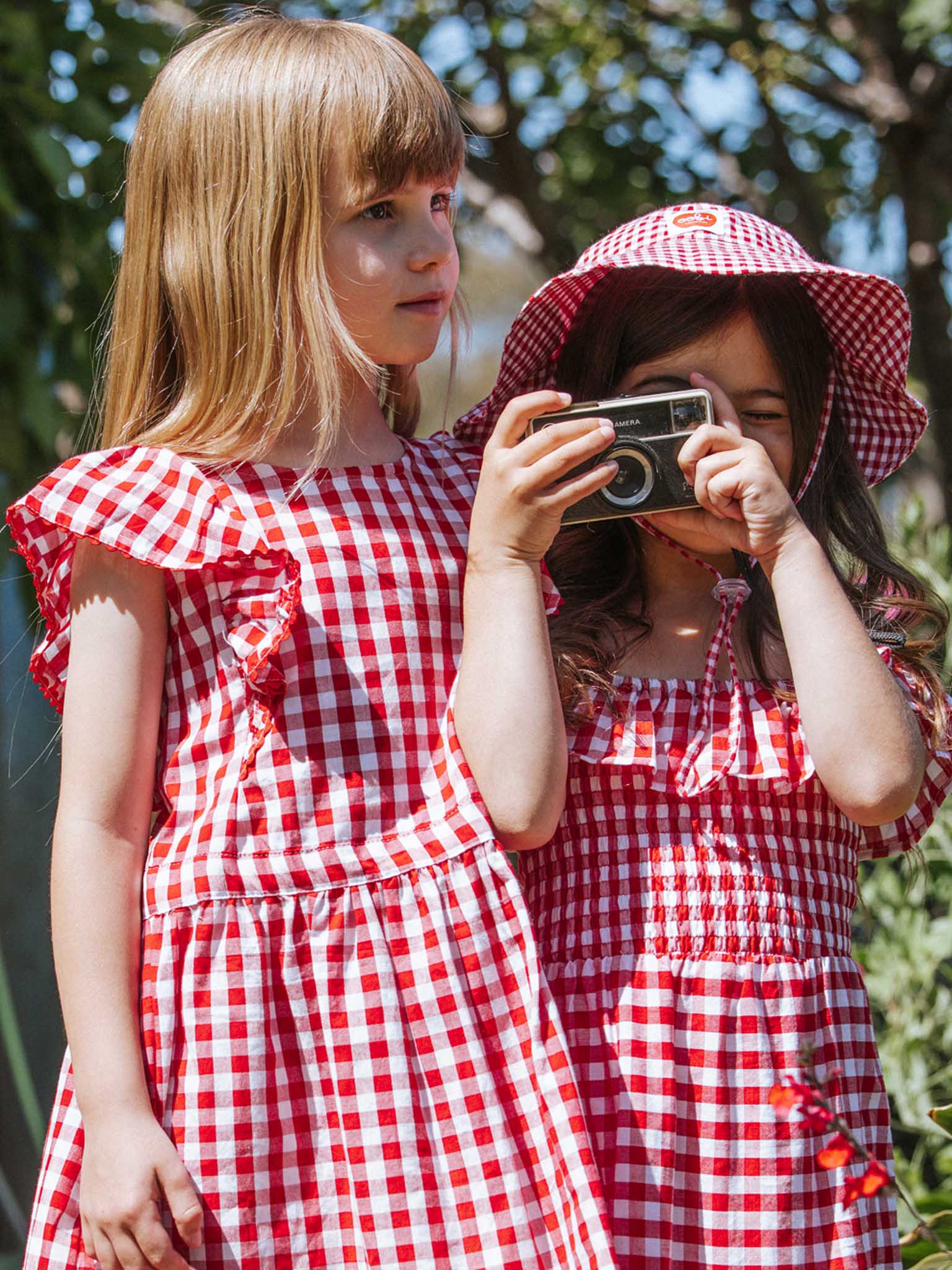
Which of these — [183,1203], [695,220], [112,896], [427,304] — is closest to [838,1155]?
[183,1203]

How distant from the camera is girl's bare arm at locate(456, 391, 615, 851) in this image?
1.21 meters

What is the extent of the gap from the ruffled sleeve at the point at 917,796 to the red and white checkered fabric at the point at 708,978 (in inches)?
3.0

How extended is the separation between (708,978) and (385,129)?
0.83 metres

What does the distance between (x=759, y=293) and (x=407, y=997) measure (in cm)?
81

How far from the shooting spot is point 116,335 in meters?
1.41

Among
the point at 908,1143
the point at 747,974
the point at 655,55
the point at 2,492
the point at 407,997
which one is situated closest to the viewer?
the point at 407,997

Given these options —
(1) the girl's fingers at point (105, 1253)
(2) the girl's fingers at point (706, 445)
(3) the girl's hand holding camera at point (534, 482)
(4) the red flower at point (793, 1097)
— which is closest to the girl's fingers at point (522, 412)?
(3) the girl's hand holding camera at point (534, 482)

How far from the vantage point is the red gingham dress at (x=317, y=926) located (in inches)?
44.1

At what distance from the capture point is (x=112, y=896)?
1.17m

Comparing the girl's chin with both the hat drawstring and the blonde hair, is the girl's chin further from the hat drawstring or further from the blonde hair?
the blonde hair

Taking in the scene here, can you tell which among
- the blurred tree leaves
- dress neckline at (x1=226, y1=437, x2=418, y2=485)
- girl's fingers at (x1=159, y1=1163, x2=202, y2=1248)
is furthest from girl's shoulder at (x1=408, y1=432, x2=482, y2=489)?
the blurred tree leaves

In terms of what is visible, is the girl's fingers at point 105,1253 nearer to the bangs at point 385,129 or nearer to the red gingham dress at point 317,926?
the red gingham dress at point 317,926

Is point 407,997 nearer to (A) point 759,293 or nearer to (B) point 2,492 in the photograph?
(A) point 759,293

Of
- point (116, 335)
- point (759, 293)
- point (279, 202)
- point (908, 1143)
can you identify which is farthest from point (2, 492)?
point (908, 1143)
